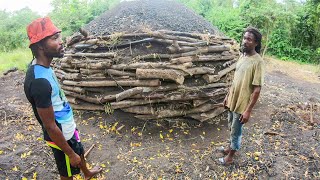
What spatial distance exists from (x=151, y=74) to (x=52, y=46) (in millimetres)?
1889

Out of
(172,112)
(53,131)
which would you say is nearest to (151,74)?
(172,112)

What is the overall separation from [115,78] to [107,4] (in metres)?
5.30

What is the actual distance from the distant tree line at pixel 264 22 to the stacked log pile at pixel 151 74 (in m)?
4.61

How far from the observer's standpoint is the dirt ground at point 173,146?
10.6 feet

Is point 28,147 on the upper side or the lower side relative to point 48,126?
lower

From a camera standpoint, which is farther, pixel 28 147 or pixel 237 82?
pixel 28 147

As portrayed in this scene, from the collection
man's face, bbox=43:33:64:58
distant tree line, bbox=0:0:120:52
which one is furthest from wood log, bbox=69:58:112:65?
distant tree line, bbox=0:0:120:52

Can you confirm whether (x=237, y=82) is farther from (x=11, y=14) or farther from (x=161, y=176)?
(x=11, y=14)

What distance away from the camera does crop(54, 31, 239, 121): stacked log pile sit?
3955 mm

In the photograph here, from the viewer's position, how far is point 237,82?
293 cm

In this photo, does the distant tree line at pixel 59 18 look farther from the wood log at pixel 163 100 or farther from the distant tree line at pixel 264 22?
the wood log at pixel 163 100

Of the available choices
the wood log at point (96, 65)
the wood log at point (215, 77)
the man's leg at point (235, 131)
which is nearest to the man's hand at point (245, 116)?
the man's leg at point (235, 131)

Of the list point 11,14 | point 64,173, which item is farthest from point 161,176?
point 11,14

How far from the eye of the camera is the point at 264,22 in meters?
8.85
